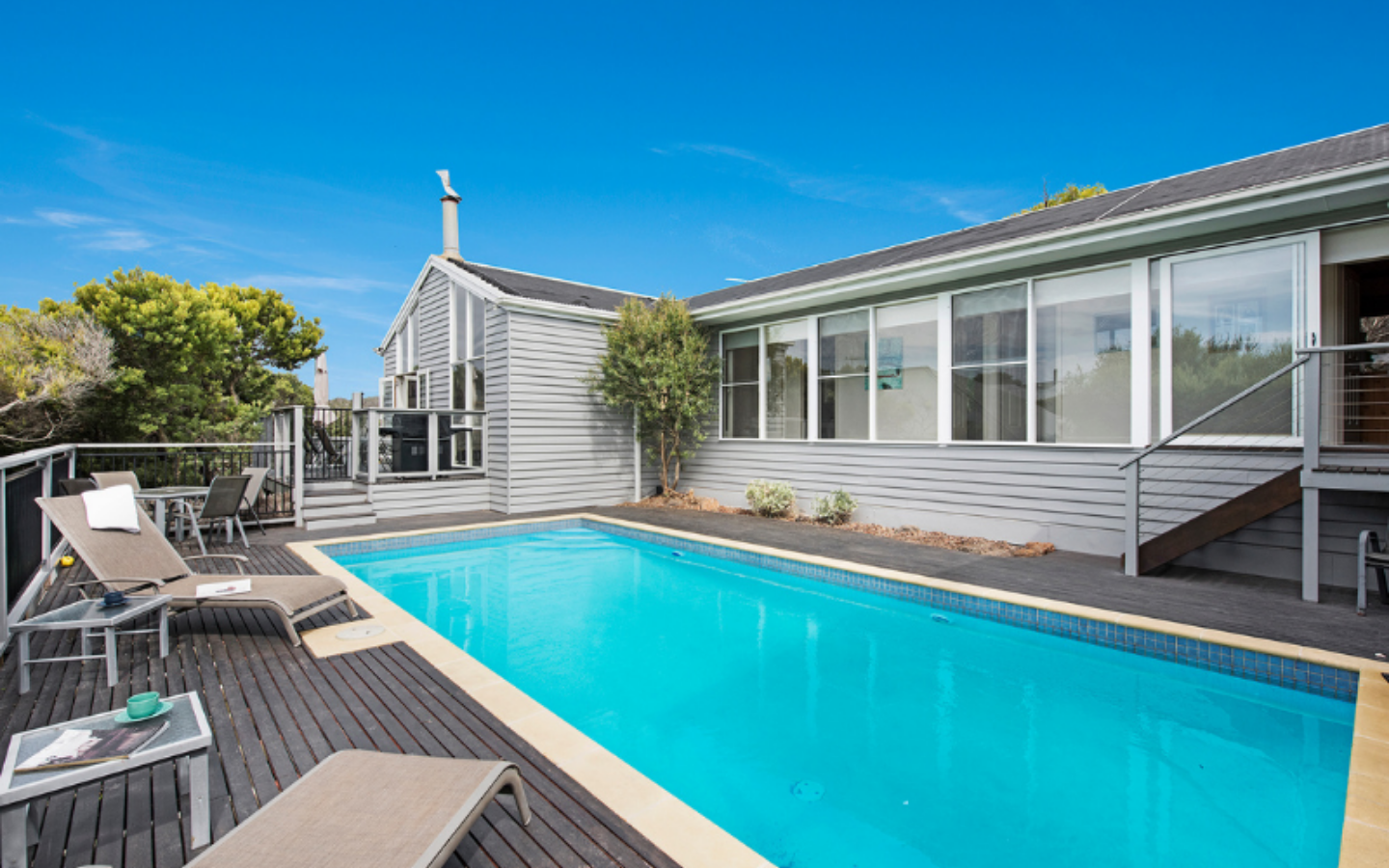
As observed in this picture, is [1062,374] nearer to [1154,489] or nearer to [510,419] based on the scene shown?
[1154,489]

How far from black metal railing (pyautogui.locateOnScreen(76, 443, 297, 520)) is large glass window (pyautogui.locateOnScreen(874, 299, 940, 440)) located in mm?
8328

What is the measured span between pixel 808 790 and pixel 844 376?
662 cm

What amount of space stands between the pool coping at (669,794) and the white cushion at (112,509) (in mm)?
1498

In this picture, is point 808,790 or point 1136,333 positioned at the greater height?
point 1136,333

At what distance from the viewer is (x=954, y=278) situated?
24.5 ft

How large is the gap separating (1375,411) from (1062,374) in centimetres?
292

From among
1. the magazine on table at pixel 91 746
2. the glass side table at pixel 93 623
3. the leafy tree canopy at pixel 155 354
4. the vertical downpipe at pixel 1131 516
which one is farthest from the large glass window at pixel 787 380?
the leafy tree canopy at pixel 155 354

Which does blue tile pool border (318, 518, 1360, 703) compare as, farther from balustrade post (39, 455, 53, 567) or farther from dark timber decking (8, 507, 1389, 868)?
balustrade post (39, 455, 53, 567)

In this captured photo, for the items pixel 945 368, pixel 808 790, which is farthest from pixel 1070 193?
pixel 808 790

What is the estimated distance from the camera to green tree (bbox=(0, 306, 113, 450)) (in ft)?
33.3

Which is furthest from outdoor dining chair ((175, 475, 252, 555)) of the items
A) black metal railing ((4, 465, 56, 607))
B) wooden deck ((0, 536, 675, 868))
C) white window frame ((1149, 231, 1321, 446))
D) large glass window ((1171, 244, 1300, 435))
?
large glass window ((1171, 244, 1300, 435))

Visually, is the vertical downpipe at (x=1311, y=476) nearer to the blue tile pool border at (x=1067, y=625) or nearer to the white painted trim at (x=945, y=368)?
the blue tile pool border at (x=1067, y=625)

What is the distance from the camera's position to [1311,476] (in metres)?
4.59

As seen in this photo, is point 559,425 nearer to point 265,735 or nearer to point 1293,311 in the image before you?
point 265,735
